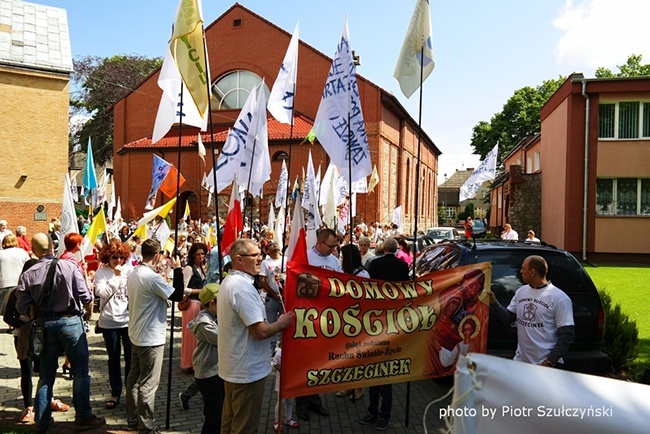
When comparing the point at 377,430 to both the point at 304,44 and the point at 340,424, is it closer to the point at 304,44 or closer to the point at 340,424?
the point at 340,424

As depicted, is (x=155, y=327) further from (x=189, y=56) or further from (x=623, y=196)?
(x=623, y=196)

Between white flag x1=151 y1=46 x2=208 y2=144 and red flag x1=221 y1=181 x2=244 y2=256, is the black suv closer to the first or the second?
red flag x1=221 y1=181 x2=244 y2=256

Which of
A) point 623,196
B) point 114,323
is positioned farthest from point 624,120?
point 114,323

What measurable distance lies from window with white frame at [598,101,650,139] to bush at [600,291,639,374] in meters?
18.6

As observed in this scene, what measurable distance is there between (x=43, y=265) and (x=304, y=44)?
33.5 metres

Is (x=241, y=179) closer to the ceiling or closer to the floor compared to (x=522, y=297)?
closer to the ceiling

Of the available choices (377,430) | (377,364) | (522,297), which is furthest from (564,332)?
(377,430)

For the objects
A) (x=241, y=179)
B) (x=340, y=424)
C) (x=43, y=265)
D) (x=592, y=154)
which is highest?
(x=592, y=154)

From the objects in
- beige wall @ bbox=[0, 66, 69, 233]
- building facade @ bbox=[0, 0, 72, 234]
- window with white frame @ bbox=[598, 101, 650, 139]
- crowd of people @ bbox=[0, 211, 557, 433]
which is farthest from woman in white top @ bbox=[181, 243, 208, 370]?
window with white frame @ bbox=[598, 101, 650, 139]

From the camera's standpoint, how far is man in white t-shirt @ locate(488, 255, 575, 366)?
14.9 feet

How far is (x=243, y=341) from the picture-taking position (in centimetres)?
399

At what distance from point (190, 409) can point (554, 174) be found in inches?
956

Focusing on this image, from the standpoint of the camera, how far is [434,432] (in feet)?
18.0

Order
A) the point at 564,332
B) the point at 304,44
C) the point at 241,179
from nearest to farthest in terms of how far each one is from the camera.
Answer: the point at 564,332
the point at 241,179
the point at 304,44
